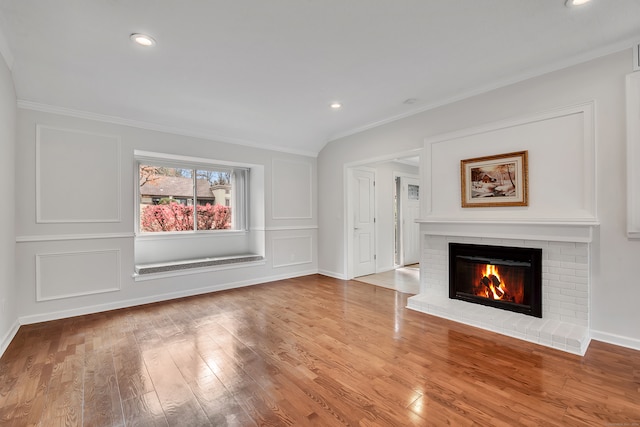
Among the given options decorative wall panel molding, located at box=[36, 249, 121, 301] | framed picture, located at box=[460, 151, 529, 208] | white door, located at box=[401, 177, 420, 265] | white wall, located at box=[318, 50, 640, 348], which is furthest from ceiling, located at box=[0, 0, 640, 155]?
white door, located at box=[401, 177, 420, 265]

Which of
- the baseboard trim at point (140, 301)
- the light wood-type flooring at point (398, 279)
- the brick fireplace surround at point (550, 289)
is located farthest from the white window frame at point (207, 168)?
the brick fireplace surround at point (550, 289)

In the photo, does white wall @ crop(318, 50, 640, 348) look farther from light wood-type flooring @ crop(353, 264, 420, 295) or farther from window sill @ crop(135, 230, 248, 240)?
window sill @ crop(135, 230, 248, 240)

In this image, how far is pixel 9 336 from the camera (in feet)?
9.06

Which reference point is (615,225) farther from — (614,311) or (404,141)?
(404,141)

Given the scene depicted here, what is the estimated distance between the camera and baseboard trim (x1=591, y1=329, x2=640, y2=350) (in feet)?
8.23

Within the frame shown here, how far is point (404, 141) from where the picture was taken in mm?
4215

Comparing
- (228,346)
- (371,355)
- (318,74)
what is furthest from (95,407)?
(318,74)

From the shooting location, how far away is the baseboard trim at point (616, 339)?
251 cm

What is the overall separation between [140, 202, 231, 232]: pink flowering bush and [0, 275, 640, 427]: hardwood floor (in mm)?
1772

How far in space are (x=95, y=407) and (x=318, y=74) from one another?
3.25m

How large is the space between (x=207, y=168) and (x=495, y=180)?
4514 mm

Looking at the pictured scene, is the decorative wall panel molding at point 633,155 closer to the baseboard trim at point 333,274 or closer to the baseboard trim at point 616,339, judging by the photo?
the baseboard trim at point 616,339

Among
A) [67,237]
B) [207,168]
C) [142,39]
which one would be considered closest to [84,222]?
[67,237]

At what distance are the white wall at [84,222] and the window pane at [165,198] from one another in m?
0.74
